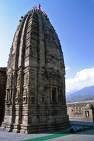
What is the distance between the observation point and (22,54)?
21438 millimetres

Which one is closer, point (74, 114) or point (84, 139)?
point (84, 139)

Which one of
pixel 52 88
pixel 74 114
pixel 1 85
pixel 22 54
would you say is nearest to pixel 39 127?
pixel 52 88

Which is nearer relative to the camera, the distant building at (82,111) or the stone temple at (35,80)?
the stone temple at (35,80)

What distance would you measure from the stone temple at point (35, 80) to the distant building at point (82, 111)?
1202 cm

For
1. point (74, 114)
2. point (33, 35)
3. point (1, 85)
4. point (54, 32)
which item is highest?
point (54, 32)

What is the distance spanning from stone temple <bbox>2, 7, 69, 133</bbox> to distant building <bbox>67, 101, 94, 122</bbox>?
473 inches

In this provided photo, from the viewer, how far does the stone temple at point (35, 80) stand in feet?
62.6

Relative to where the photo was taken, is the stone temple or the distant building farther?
the distant building

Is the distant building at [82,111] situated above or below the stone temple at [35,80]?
below

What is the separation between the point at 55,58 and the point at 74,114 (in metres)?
19.6

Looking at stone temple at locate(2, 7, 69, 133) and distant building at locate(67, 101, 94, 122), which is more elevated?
stone temple at locate(2, 7, 69, 133)

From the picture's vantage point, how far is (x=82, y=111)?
35.7 metres

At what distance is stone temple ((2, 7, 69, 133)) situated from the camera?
19.1 m

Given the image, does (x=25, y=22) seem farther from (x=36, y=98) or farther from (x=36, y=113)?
(x=36, y=113)
